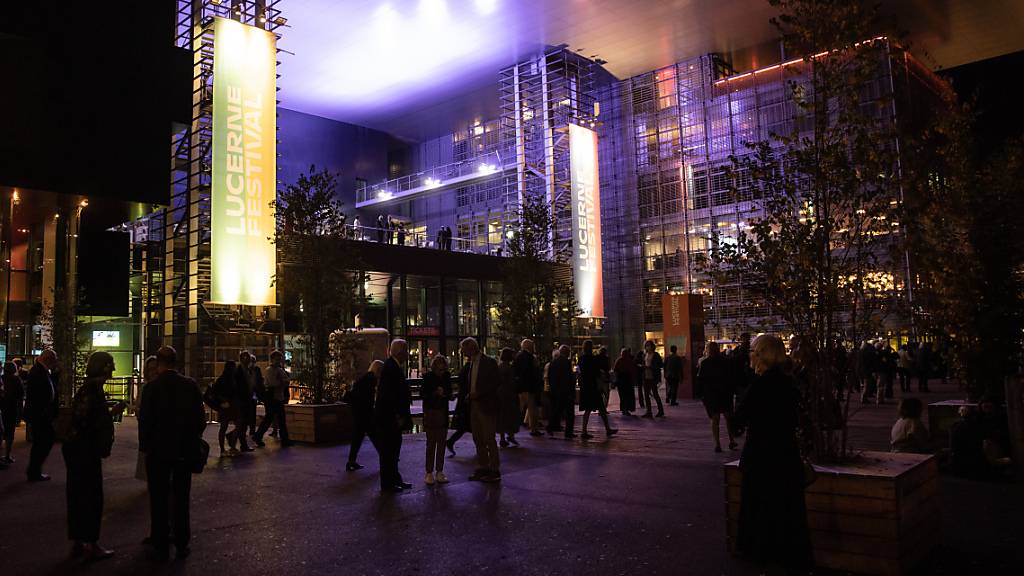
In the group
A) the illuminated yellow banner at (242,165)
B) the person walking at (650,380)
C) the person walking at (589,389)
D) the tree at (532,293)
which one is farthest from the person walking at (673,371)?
the illuminated yellow banner at (242,165)

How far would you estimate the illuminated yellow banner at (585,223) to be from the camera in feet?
101

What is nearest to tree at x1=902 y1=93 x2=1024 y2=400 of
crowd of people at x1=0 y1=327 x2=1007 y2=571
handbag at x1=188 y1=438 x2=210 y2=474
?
crowd of people at x1=0 y1=327 x2=1007 y2=571

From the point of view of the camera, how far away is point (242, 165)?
17672 millimetres

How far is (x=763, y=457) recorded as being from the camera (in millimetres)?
4902

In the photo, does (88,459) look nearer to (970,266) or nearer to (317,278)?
(317,278)

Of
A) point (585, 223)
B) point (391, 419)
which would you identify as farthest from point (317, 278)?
point (585, 223)

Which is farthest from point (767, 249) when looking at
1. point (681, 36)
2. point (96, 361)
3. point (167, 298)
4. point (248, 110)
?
point (681, 36)

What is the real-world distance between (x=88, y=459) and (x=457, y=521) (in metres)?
3.16

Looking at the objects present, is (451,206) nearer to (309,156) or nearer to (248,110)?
(309,156)

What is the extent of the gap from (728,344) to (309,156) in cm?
2753

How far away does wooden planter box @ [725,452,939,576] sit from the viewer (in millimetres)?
4898

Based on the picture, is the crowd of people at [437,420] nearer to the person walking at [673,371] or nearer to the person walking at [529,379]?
the person walking at [529,379]

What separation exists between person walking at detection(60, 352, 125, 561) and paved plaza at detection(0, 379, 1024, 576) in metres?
0.22

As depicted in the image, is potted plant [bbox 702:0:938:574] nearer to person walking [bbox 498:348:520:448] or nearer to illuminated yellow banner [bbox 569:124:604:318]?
person walking [bbox 498:348:520:448]
